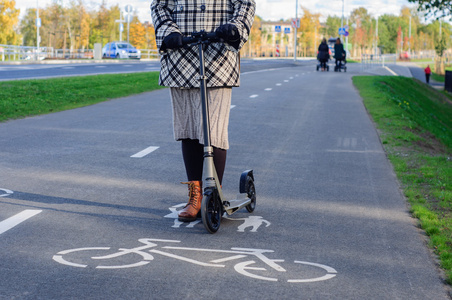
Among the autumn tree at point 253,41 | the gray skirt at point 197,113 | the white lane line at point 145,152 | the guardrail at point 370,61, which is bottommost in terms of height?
the white lane line at point 145,152

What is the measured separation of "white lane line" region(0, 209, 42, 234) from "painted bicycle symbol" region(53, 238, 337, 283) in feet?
2.62

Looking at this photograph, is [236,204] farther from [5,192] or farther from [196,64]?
[5,192]

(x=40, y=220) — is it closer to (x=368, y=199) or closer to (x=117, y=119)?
(x=368, y=199)

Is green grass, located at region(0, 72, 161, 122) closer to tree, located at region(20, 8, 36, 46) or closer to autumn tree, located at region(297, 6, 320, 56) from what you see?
tree, located at region(20, 8, 36, 46)

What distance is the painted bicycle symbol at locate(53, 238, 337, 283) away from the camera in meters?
3.97

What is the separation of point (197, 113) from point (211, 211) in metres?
0.76

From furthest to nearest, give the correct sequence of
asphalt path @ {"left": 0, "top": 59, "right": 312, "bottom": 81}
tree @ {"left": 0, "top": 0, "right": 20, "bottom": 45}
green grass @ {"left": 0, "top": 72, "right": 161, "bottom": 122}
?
tree @ {"left": 0, "top": 0, "right": 20, "bottom": 45} → asphalt path @ {"left": 0, "top": 59, "right": 312, "bottom": 81} → green grass @ {"left": 0, "top": 72, "right": 161, "bottom": 122}

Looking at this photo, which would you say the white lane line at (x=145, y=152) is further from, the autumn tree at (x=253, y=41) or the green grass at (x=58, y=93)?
the autumn tree at (x=253, y=41)

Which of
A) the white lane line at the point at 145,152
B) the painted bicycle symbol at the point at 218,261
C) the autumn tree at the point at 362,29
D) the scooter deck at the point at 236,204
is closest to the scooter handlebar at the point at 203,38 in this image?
the scooter deck at the point at 236,204

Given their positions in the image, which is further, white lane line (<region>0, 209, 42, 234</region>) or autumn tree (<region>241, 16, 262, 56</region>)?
autumn tree (<region>241, 16, 262, 56</region>)

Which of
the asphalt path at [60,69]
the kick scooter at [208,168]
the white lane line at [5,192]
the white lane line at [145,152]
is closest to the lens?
the kick scooter at [208,168]

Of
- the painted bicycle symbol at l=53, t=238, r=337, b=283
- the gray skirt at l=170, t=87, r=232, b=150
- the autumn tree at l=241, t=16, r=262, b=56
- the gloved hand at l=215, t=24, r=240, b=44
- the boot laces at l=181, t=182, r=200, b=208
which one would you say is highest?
the autumn tree at l=241, t=16, r=262, b=56

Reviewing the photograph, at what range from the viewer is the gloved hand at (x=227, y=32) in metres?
4.86

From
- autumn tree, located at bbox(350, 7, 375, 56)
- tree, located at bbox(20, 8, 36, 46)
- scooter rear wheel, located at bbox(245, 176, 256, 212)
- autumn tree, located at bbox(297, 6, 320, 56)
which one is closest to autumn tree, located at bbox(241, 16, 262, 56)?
autumn tree, located at bbox(297, 6, 320, 56)
